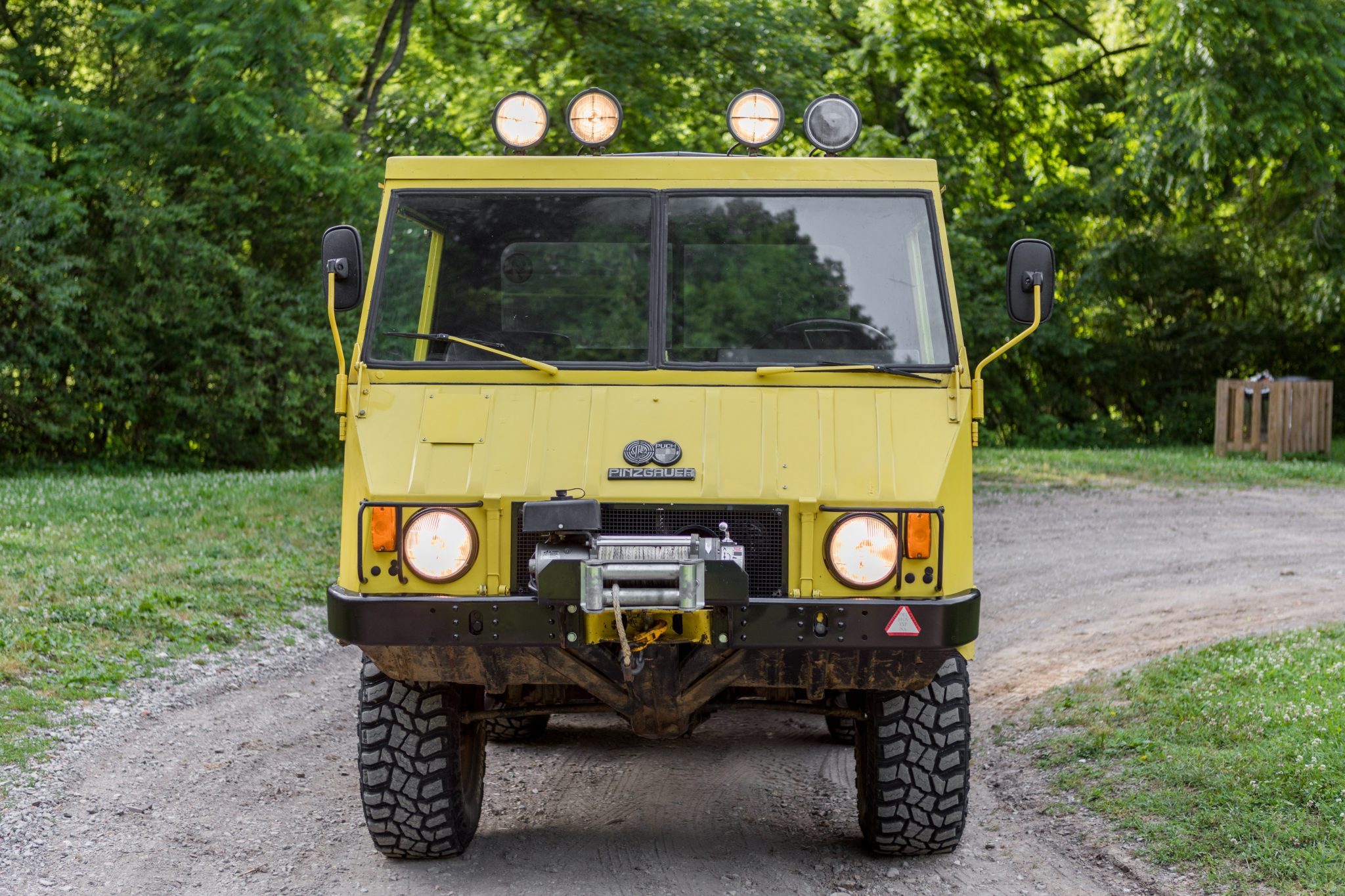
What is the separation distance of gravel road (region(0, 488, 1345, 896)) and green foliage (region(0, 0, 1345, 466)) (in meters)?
7.85

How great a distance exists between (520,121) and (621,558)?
1.98 metres

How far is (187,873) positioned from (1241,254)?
26.7 meters

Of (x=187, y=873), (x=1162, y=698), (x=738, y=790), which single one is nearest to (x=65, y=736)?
(x=187, y=873)

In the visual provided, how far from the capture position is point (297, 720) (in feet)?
23.4

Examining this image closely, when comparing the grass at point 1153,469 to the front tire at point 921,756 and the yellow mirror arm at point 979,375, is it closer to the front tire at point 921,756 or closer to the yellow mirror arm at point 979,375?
the yellow mirror arm at point 979,375

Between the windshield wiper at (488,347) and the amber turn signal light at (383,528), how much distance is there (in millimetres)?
796

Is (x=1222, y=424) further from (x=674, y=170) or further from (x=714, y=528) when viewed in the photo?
(x=714, y=528)

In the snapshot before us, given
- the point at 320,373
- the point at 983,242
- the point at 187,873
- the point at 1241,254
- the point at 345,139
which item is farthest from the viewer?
the point at 1241,254

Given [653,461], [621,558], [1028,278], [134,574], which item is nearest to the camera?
[621,558]

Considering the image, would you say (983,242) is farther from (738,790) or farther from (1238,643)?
(738,790)

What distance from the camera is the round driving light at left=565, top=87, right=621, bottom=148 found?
5434mm

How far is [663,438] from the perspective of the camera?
15.2 feet

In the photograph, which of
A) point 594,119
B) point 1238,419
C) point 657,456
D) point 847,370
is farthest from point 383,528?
point 1238,419

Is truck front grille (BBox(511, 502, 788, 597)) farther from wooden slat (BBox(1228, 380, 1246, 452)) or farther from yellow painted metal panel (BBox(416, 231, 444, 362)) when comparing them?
wooden slat (BBox(1228, 380, 1246, 452))
